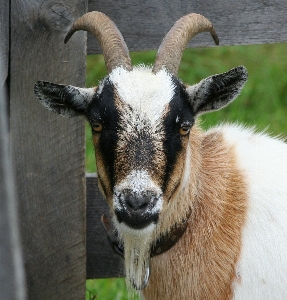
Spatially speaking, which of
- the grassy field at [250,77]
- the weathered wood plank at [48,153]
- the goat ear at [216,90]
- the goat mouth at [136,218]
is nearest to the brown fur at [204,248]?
the goat ear at [216,90]

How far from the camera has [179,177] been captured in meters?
3.33

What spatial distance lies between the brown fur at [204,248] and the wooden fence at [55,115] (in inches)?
27.3

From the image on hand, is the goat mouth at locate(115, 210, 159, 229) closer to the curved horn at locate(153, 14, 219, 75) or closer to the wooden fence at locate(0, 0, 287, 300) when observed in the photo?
the curved horn at locate(153, 14, 219, 75)

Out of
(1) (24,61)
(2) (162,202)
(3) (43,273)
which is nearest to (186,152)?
(2) (162,202)

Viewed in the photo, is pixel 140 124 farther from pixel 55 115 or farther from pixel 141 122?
pixel 55 115

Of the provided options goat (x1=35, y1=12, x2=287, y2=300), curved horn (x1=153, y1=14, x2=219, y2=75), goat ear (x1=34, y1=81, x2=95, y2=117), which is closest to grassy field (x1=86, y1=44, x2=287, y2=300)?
goat (x1=35, y1=12, x2=287, y2=300)

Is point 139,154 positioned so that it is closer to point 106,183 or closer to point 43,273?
point 106,183

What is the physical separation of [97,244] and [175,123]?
1.46m

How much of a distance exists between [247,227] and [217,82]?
0.80 meters

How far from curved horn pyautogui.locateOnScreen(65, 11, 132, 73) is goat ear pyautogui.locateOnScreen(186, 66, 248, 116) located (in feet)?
1.15

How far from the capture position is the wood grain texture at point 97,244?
427 cm

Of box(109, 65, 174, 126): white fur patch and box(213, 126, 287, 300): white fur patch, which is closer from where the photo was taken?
box(109, 65, 174, 126): white fur patch

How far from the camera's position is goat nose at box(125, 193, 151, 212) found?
299cm

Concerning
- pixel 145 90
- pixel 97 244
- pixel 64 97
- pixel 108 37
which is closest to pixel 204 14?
pixel 108 37
